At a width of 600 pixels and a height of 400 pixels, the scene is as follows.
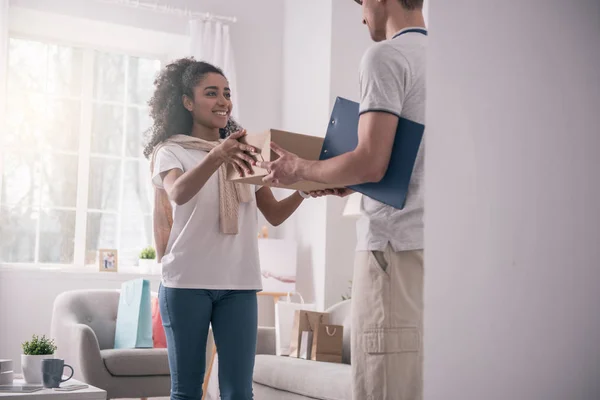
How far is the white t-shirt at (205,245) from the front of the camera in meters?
1.83

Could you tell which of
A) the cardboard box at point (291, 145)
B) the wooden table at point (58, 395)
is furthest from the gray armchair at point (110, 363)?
the cardboard box at point (291, 145)

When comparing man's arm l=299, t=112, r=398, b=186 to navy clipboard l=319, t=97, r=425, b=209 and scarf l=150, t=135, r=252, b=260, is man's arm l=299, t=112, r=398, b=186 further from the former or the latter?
scarf l=150, t=135, r=252, b=260

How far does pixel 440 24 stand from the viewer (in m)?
0.79

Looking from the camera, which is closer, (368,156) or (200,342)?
(368,156)

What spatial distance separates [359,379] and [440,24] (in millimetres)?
607

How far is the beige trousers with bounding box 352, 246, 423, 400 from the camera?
3.78 ft

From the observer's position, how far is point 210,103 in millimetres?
2098

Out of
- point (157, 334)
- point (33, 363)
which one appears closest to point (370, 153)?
point (33, 363)

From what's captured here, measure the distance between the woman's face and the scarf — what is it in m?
A: 0.08

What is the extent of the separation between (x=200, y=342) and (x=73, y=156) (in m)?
3.94

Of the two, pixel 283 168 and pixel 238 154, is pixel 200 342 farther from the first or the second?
pixel 283 168

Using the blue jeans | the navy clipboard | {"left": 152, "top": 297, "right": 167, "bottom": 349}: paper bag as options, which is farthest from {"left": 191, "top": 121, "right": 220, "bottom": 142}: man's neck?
{"left": 152, "top": 297, "right": 167, "bottom": 349}: paper bag

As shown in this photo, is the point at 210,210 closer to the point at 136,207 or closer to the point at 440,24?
the point at 440,24

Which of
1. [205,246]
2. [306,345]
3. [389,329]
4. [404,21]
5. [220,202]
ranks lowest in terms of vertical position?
[306,345]
